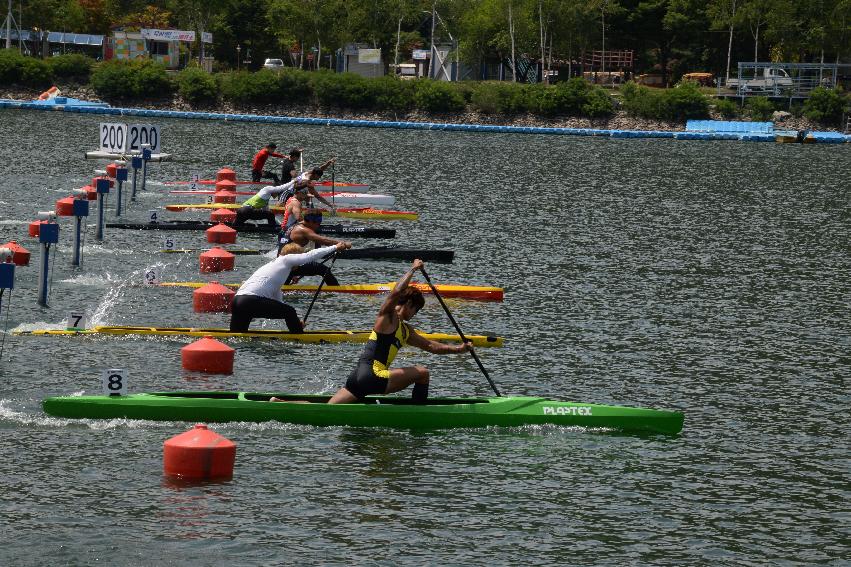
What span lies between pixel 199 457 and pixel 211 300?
11001 millimetres

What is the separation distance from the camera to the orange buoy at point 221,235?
3794 cm

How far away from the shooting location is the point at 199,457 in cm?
1652

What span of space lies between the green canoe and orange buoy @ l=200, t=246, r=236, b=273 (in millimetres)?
13909

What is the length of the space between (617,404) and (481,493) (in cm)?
521

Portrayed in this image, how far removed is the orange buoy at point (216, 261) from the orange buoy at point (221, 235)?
16.2 feet

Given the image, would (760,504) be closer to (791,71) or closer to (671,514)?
(671,514)

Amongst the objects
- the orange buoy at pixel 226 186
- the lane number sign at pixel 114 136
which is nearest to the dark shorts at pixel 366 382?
the lane number sign at pixel 114 136

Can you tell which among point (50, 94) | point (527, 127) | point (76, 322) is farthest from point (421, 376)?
point (50, 94)

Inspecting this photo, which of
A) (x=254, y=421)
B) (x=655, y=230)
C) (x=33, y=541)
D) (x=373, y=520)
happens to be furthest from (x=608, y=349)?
(x=655, y=230)

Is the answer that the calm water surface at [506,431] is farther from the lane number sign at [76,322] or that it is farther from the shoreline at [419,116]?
the shoreline at [419,116]

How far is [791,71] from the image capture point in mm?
119875

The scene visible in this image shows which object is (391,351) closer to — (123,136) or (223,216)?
(223,216)

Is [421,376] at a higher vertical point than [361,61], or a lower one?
lower

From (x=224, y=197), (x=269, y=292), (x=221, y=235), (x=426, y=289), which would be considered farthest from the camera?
(x=224, y=197)
